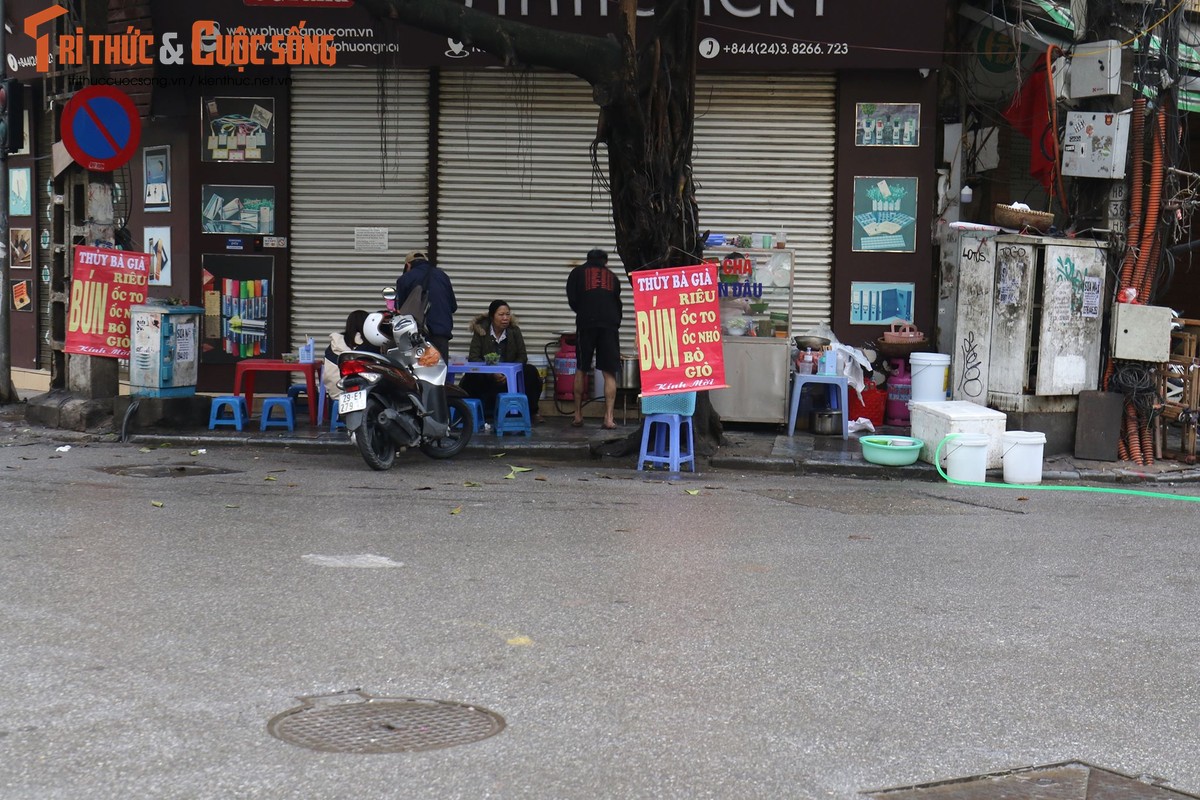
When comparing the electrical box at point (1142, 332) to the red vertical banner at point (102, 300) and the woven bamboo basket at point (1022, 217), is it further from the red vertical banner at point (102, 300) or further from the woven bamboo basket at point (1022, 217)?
the red vertical banner at point (102, 300)

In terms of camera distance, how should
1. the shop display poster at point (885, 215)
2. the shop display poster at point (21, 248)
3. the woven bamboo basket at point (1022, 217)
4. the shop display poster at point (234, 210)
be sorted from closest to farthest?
the woven bamboo basket at point (1022, 217) < the shop display poster at point (885, 215) < the shop display poster at point (234, 210) < the shop display poster at point (21, 248)

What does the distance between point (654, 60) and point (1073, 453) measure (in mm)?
5663

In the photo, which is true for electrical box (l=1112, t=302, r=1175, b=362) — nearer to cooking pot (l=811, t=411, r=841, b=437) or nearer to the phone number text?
cooking pot (l=811, t=411, r=841, b=437)

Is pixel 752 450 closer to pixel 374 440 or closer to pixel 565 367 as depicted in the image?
pixel 565 367

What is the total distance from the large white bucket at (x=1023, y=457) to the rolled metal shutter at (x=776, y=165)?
4195 mm

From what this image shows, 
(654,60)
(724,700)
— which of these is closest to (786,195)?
(654,60)

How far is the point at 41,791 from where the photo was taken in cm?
399

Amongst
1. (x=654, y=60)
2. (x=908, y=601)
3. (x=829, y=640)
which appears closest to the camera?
(x=829, y=640)

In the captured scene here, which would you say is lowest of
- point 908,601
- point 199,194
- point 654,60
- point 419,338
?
point 908,601

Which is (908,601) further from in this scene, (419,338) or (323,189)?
(323,189)

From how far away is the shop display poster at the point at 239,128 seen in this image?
1568 cm

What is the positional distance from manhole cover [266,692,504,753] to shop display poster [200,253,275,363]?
37.9 ft

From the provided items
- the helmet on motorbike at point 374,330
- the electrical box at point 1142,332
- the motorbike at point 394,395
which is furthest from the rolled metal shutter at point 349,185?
the electrical box at point 1142,332

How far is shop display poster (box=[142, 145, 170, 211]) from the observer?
629 inches
